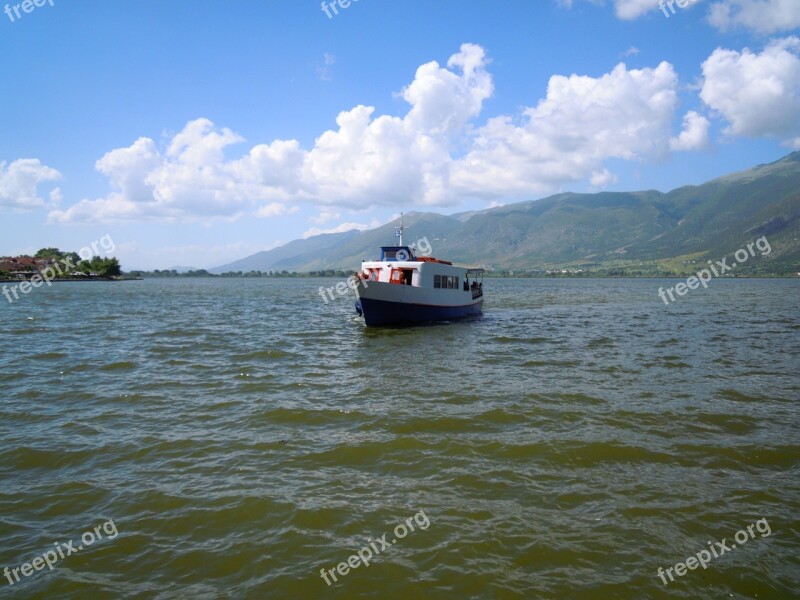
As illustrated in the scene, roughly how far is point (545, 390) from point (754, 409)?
5.98 metres

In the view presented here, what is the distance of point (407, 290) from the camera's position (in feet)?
109

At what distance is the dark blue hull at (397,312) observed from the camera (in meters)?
32.3

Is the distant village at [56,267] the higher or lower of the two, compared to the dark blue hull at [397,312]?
higher

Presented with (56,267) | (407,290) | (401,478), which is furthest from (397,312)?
(56,267)

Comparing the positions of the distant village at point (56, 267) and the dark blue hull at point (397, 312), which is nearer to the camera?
the dark blue hull at point (397, 312)

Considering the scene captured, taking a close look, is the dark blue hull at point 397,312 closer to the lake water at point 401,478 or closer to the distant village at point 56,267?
the lake water at point 401,478

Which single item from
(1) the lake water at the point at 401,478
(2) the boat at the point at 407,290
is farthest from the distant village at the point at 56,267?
(1) the lake water at the point at 401,478

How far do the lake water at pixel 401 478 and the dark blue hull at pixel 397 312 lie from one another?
12.4m

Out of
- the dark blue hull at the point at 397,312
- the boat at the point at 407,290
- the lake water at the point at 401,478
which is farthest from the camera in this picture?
the dark blue hull at the point at 397,312

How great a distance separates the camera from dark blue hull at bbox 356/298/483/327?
32.3 m

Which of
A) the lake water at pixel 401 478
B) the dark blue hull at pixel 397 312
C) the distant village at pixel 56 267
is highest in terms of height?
the distant village at pixel 56 267

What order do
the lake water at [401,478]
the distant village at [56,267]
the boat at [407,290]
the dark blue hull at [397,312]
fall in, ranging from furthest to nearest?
1. the distant village at [56,267]
2. the dark blue hull at [397,312]
3. the boat at [407,290]
4. the lake water at [401,478]

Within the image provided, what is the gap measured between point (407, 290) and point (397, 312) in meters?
1.79

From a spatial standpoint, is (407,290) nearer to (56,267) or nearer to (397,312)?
(397,312)
